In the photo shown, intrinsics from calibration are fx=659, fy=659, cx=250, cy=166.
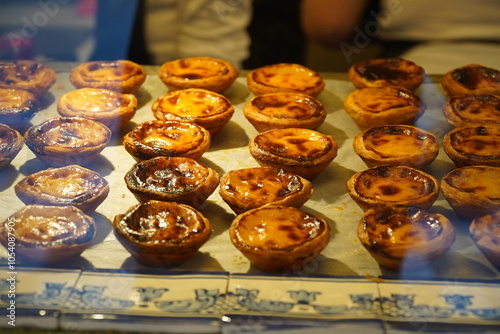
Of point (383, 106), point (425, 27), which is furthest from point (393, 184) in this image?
point (425, 27)

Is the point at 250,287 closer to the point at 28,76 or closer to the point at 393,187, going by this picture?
the point at 393,187

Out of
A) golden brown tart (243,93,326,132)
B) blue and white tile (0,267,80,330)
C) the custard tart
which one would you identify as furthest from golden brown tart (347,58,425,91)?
blue and white tile (0,267,80,330)

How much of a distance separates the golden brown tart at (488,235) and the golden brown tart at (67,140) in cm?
172

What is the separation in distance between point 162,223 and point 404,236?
918 millimetres

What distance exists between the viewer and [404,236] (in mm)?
2473

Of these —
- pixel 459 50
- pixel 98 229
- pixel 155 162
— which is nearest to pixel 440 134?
pixel 459 50

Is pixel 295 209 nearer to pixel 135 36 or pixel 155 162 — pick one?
pixel 155 162

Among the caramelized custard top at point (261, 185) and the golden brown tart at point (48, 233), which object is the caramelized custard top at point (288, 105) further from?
the golden brown tart at point (48, 233)

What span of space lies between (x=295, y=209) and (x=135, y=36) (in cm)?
278

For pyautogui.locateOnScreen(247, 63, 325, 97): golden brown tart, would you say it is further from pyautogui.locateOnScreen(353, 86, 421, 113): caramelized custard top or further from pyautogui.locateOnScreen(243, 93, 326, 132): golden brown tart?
pyautogui.locateOnScreen(353, 86, 421, 113): caramelized custard top

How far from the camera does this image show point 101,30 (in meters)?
4.60

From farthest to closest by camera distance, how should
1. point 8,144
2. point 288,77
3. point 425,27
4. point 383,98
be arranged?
point 425,27 < point 288,77 < point 383,98 < point 8,144

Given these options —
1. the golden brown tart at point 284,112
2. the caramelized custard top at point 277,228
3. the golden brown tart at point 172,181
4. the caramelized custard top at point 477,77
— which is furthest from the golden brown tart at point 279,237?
the caramelized custard top at point 477,77

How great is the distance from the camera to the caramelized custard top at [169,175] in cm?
278
